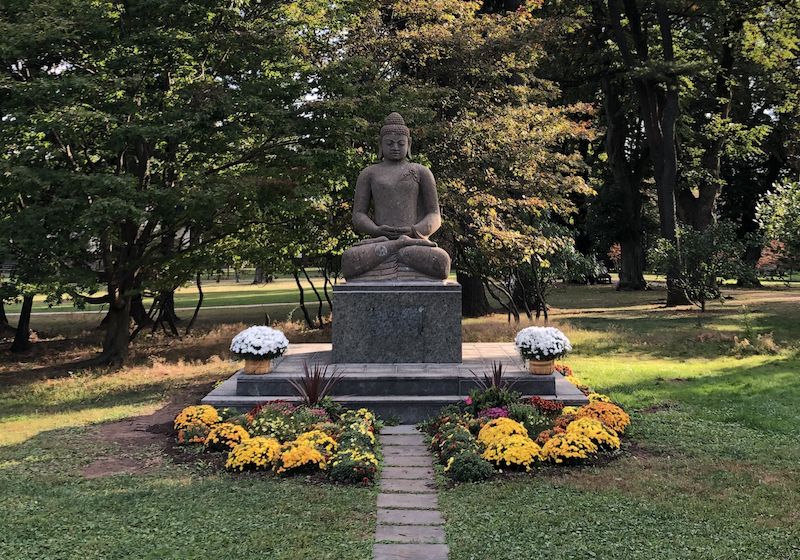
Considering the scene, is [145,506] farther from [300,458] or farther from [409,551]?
[409,551]

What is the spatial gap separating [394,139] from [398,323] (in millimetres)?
3242

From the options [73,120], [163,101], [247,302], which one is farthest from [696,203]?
[73,120]

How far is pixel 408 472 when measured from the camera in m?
7.06

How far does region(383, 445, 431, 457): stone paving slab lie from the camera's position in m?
7.64

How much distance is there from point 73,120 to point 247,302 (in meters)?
25.5

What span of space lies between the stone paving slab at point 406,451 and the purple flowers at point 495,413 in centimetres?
88

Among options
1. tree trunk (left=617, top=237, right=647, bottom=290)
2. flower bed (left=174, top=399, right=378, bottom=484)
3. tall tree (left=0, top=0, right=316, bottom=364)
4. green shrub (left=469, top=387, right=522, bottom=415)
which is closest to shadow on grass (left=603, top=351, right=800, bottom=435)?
green shrub (left=469, top=387, right=522, bottom=415)

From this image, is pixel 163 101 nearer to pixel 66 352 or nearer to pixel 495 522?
pixel 66 352

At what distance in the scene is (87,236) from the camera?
1203 cm

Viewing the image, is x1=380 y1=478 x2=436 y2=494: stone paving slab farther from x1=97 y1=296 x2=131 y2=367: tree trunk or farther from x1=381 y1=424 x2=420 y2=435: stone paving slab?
x1=97 y1=296 x2=131 y2=367: tree trunk

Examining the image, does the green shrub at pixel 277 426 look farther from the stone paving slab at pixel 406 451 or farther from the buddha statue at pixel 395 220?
the buddha statue at pixel 395 220

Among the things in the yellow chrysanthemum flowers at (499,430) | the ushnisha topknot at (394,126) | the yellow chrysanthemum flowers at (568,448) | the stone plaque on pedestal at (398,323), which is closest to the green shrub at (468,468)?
the yellow chrysanthemum flowers at (499,430)

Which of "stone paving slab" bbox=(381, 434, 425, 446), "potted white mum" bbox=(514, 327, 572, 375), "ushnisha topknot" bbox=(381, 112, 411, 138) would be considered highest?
"ushnisha topknot" bbox=(381, 112, 411, 138)

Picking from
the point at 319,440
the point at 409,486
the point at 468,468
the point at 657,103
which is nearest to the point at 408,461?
the point at 409,486
